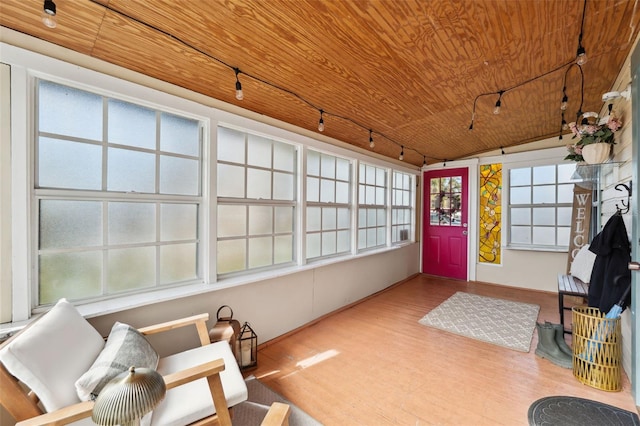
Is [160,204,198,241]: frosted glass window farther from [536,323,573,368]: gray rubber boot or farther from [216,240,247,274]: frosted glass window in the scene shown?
[536,323,573,368]: gray rubber boot

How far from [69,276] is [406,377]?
2.54 meters

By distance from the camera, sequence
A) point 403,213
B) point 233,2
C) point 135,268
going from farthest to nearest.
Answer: point 403,213 → point 135,268 → point 233,2

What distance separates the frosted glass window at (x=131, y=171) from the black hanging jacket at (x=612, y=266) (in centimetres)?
356

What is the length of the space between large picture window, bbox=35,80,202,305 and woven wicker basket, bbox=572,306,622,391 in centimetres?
319

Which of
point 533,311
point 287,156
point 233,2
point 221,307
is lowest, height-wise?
point 533,311

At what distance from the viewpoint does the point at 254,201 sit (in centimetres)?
270

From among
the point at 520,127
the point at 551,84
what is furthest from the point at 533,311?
the point at 551,84

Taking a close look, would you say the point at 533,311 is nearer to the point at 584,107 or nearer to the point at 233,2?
the point at 584,107

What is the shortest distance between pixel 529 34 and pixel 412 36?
799 millimetres

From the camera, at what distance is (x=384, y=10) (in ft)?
5.04

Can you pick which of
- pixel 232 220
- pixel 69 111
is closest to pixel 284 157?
pixel 232 220

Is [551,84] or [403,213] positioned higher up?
[551,84]

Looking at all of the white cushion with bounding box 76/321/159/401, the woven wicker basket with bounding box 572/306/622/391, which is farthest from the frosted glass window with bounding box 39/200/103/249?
the woven wicker basket with bounding box 572/306/622/391

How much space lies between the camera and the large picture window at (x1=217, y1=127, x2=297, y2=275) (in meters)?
2.48
